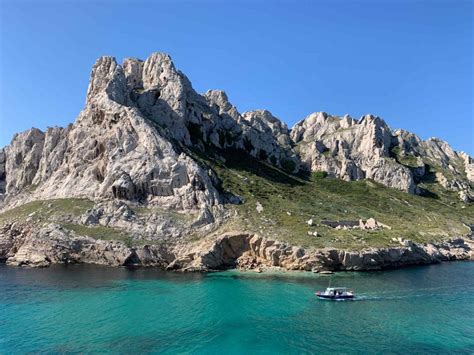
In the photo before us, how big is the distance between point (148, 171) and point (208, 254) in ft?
101

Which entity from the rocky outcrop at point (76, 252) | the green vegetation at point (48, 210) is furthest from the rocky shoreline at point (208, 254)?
the green vegetation at point (48, 210)

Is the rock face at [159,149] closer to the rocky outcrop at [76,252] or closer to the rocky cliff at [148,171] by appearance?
the rocky cliff at [148,171]

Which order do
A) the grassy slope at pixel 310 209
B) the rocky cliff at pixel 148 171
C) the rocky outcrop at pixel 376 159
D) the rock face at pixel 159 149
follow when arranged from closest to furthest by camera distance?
1. the grassy slope at pixel 310 209
2. the rocky cliff at pixel 148 171
3. the rock face at pixel 159 149
4. the rocky outcrop at pixel 376 159

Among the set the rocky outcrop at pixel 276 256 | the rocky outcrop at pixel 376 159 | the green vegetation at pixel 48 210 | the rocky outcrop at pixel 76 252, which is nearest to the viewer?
the rocky outcrop at pixel 276 256

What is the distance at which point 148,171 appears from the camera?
9825cm

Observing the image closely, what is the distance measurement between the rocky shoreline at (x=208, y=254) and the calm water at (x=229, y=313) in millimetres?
5597

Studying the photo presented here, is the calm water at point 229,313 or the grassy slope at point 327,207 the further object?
the grassy slope at point 327,207

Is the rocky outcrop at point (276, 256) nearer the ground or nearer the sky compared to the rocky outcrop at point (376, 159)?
nearer the ground

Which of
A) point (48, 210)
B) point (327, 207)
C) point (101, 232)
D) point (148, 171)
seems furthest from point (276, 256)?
point (48, 210)

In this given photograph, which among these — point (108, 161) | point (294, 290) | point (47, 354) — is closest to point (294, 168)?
point (108, 161)

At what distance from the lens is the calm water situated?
3925cm

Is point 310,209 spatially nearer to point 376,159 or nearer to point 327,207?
point 327,207

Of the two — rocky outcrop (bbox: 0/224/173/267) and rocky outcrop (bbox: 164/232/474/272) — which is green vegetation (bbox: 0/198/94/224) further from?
rocky outcrop (bbox: 164/232/474/272)

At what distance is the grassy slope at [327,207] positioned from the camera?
286 feet
